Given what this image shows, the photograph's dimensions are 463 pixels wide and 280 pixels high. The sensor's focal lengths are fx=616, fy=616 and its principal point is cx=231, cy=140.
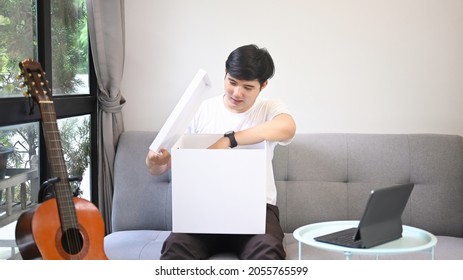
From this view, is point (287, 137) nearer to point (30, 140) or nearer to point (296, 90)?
point (296, 90)

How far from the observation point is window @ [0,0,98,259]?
2.26m

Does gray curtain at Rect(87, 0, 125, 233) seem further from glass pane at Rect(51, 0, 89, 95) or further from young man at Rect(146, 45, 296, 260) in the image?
young man at Rect(146, 45, 296, 260)

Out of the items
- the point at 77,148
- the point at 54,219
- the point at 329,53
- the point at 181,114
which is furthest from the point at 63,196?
the point at 329,53

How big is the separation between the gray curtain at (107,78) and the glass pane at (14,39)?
1.61 ft

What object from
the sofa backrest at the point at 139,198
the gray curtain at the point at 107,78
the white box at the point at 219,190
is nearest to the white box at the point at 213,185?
the white box at the point at 219,190

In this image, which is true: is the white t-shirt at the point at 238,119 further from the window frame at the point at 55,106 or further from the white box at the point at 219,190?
the window frame at the point at 55,106

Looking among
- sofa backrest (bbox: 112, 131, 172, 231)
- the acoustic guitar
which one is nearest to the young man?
→ the acoustic guitar

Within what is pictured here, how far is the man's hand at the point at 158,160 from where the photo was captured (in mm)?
2357

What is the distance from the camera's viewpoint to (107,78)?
304 cm

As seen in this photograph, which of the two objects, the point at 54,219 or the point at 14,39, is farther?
the point at 14,39

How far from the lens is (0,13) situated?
2211mm

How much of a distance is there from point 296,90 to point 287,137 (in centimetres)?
76

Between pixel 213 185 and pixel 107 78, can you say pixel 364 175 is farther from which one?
pixel 107 78

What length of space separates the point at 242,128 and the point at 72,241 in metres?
0.87
